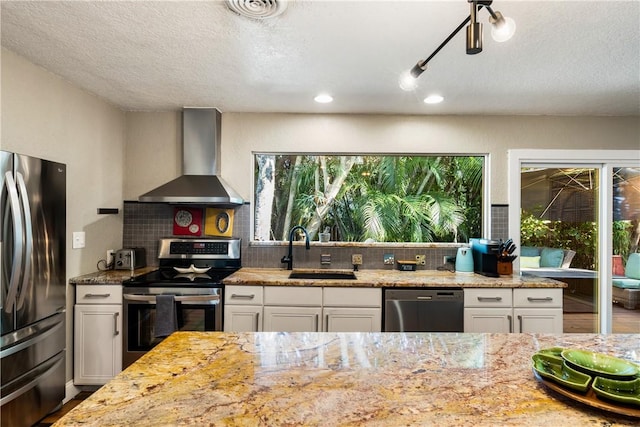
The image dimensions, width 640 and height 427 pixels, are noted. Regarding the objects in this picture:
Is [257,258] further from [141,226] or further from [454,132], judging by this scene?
[454,132]

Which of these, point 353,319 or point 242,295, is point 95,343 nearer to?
point 242,295

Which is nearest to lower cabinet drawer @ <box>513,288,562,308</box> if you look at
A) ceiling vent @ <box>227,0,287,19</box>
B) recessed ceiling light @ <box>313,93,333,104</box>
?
recessed ceiling light @ <box>313,93,333,104</box>

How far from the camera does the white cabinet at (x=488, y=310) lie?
272 centimetres

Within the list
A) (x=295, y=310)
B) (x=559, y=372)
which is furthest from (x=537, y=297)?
(x=559, y=372)

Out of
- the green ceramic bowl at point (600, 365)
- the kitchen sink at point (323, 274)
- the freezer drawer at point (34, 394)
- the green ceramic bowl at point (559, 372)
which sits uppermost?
the green ceramic bowl at point (600, 365)

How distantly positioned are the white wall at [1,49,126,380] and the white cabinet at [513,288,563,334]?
345cm

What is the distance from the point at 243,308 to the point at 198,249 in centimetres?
89

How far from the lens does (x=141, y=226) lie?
340 cm

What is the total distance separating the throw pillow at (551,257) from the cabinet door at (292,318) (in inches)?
91.8

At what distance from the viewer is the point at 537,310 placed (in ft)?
9.01

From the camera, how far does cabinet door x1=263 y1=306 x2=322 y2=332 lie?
2.75 m

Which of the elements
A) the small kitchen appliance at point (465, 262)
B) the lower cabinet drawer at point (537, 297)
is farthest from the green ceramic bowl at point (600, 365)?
the small kitchen appliance at point (465, 262)

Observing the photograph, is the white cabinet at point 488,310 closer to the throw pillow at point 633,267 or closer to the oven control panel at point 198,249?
the throw pillow at point 633,267

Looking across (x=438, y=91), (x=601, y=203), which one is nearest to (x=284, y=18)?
(x=438, y=91)
